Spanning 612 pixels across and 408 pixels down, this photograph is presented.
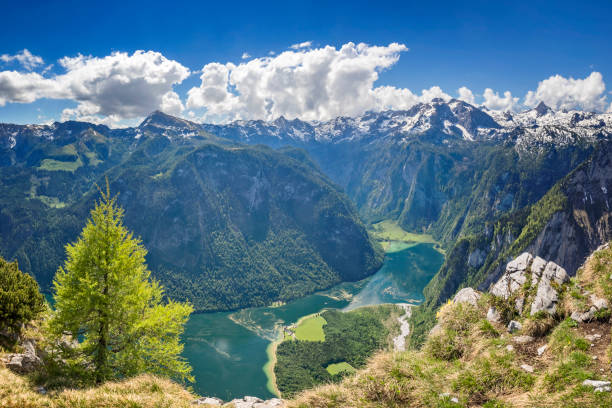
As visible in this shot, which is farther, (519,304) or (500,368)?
(519,304)

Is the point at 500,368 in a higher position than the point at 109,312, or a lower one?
higher

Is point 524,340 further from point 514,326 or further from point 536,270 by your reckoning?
point 536,270

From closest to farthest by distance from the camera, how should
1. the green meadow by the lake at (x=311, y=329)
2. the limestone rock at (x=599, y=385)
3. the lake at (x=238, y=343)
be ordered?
the limestone rock at (x=599, y=385) < the lake at (x=238, y=343) < the green meadow by the lake at (x=311, y=329)

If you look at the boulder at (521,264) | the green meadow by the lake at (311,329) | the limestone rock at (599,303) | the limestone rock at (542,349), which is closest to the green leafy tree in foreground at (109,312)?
the limestone rock at (542,349)

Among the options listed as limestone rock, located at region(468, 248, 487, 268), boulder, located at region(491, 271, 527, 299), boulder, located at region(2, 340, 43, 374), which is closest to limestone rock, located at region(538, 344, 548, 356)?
boulder, located at region(491, 271, 527, 299)

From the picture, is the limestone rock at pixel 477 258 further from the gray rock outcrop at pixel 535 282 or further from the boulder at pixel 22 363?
the boulder at pixel 22 363

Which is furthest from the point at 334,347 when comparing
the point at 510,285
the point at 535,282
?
the point at 535,282

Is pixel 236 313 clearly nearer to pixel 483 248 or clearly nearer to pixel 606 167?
pixel 483 248
